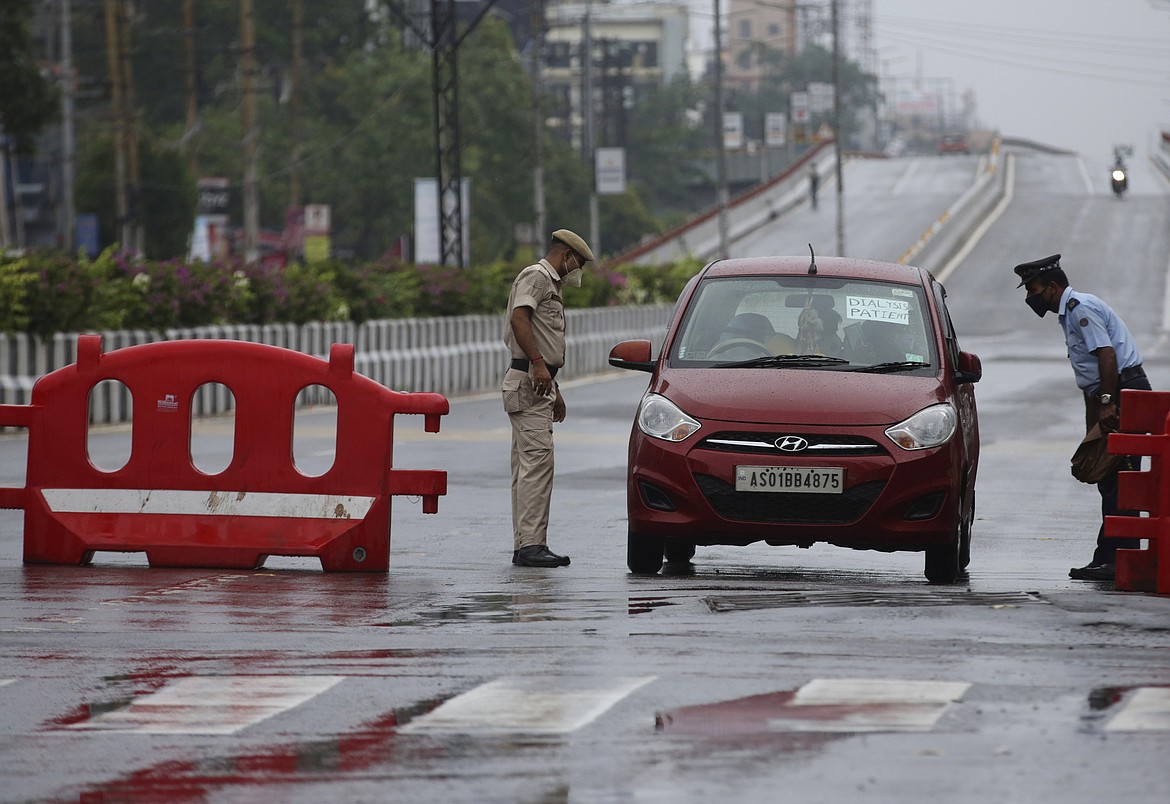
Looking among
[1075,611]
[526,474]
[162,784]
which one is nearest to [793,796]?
[162,784]

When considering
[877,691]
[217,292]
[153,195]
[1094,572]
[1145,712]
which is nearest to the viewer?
[1145,712]

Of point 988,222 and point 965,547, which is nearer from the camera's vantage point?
point 965,547

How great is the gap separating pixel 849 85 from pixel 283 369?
18796 cm

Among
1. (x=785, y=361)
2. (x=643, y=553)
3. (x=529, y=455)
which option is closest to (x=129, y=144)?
(x=529, y=455)

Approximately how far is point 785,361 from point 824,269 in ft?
2.91

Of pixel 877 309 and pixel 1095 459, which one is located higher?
pixel 877 309

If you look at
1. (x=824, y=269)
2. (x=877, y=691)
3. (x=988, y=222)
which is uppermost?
(x=824, y=269)

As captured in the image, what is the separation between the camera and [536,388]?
1110 centimetres

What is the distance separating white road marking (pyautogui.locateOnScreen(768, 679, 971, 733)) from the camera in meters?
6.39

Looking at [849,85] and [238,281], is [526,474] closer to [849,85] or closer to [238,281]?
[238,281]

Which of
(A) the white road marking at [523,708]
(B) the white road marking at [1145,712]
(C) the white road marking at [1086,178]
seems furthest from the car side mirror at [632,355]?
(C) the white road marking at [1086,178]

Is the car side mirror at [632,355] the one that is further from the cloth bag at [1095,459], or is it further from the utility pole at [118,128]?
the utility pole at [118,128]

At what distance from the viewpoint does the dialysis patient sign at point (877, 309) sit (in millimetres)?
11398

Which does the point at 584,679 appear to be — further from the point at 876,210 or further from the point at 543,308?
the point at 876,210
